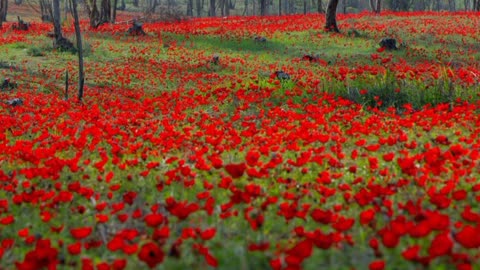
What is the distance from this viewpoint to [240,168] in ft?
12.7

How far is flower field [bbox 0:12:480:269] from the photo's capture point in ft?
11.8

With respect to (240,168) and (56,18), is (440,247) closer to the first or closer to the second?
(240,168)

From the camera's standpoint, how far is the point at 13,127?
9.11 metres

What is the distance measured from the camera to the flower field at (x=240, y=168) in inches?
142

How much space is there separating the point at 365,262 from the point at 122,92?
1209cm

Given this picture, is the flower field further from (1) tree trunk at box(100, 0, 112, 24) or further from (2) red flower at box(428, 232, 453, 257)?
(1) tree trunk at box(100, 0, 112, 24)

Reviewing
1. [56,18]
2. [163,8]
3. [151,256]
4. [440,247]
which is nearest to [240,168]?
[151,256]

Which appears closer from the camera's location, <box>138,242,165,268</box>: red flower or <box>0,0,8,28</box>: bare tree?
<box>138,242,165,268</box>: red flower

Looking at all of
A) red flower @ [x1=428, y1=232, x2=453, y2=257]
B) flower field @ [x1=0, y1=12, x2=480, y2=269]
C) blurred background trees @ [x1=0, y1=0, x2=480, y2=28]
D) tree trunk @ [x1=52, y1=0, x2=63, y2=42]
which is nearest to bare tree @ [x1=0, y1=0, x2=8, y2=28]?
blurred background trees @ [x1=0, y1=0, x2=480, y2=28]

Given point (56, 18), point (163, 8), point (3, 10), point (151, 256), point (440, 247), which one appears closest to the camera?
point (440, 247)

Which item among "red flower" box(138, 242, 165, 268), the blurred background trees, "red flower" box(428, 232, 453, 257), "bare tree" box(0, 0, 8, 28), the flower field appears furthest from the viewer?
"bare tree" box(0, 0, 8, 28)

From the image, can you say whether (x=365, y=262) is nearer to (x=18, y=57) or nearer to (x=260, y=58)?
(x=260, y=58)

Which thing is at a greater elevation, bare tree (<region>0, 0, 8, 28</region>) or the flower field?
bare tree (<region>0, 0, 8, 28</region>)

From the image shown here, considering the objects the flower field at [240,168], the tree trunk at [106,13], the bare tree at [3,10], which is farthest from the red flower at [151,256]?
the bare tree at [3,10]
